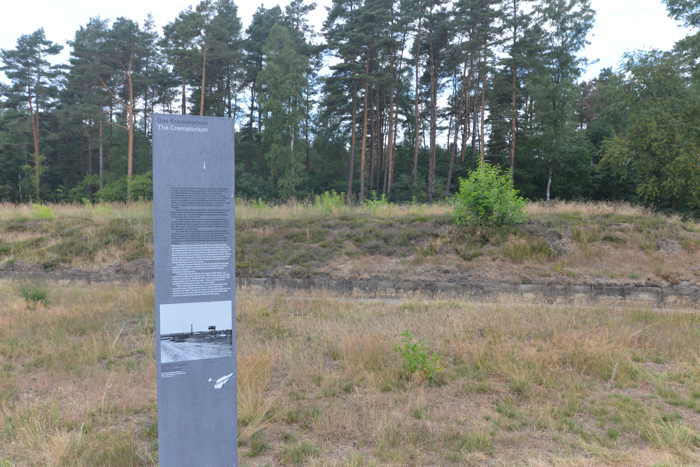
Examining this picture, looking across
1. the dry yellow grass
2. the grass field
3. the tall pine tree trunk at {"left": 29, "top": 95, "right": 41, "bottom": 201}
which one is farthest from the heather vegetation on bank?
the tall pine tree trunk at {"left": 29, "top": 95, "right": 41, "bottom": 201}

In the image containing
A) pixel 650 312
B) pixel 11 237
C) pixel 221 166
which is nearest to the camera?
pixel 221 166

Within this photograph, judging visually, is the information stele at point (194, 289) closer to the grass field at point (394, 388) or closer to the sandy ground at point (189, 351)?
the sandy ground at point (189, 351)

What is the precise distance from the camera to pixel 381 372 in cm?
566

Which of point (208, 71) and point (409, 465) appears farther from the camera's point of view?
point (208, 71)

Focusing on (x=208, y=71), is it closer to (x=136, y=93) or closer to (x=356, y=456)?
(x=136, y=93)

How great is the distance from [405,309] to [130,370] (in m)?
5.14

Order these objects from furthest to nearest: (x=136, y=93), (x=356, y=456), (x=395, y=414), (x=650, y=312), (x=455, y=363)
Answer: (x=136, y=93)
(x=650, y=312)
(x=455, y=363)
(x=395, y=414)
(x=356, y=456)

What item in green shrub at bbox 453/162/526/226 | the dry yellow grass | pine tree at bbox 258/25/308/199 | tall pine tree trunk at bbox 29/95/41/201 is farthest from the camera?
tall pine tree trunk at bbox 29/95/41/201

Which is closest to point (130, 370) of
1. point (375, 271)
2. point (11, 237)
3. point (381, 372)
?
point (381, 372)

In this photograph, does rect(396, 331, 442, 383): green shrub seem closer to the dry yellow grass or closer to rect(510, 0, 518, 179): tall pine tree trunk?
the dry yellow grass

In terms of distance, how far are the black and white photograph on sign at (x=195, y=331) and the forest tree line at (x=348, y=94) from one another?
1255 inches

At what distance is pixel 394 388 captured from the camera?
5371mm

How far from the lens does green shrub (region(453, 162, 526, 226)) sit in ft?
46.1

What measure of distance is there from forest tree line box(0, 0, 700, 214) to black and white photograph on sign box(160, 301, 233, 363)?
31.9 meters
